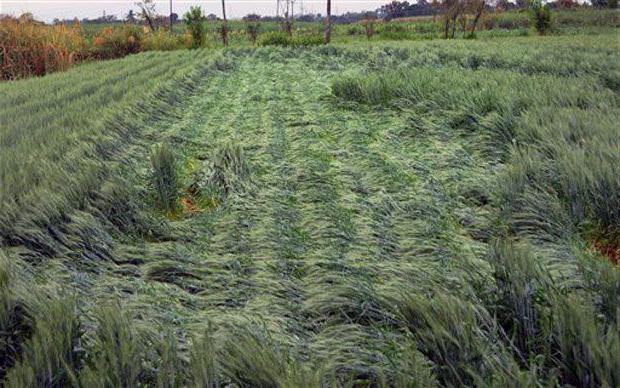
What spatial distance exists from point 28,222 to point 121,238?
483 millimetres

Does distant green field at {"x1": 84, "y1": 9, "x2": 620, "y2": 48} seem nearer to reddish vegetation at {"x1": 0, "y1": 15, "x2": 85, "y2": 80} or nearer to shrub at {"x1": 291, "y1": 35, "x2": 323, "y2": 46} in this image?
shrub at {"x1": 291, "y1": 35, "x2": 323, "y2": 46}

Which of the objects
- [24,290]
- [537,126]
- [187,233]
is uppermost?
[537,126]

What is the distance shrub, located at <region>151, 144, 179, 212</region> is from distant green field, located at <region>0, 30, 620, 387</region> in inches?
2.8

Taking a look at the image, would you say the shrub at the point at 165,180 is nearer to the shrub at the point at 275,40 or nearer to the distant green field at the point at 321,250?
the distant green field at the point at 321,250

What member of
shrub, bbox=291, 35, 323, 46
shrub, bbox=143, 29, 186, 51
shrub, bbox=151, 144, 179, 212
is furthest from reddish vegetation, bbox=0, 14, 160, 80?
shrub, bbox=291, 35, 323, 46

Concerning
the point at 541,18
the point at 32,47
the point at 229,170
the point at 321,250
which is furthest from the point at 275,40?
the point at 321,250

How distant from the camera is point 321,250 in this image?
2592 mm

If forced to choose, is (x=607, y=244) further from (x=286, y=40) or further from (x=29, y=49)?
(x=286, y=40)

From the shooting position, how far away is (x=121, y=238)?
2.79 m

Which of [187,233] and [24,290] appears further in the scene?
[187,233]

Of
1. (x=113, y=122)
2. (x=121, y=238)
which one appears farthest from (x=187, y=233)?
(x=113, y=122)

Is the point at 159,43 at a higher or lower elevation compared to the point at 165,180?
higher

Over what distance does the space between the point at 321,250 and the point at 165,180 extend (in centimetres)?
148

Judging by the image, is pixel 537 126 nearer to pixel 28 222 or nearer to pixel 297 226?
pixel 297 226
